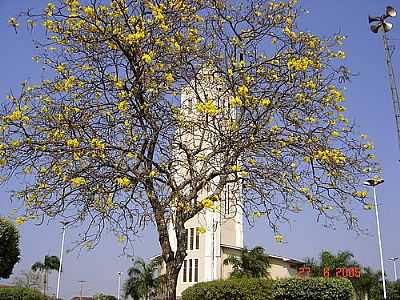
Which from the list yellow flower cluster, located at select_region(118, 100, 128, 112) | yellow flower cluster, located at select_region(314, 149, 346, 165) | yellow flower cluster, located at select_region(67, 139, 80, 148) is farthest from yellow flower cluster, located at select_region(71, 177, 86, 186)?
yellow flower cluster, located at select_region(314, 149, 346, 165)

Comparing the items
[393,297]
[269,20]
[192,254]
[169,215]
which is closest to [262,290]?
[169,215]

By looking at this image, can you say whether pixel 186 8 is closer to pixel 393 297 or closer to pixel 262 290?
pixel 262 290

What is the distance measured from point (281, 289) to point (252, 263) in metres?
18.8

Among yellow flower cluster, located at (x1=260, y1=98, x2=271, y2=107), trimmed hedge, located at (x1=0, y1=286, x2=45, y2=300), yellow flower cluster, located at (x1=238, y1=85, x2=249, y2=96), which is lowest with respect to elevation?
trimmed hedge, located at (x1=0, y1=286, x2=45, y2=300)

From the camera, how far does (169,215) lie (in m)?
7.86

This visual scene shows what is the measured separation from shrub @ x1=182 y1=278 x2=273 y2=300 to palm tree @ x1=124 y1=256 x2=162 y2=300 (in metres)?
20.8

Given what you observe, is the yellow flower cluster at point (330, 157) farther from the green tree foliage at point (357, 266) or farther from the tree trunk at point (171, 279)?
the green tree foliage at point (357, 266)

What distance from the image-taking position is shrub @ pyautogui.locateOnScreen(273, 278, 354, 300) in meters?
15.9

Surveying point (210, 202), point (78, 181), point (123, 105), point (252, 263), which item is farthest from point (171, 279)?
point (252, 263)

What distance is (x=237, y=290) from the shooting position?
16406 millimetres

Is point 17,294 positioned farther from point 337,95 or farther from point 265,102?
point 337,95

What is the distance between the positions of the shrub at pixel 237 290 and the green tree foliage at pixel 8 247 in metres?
6.46

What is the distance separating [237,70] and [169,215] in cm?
261

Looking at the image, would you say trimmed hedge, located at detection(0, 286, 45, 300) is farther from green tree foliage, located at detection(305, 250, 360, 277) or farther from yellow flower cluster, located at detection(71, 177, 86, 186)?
green tree foliage, located at detection(305, 250, 360, 277)
